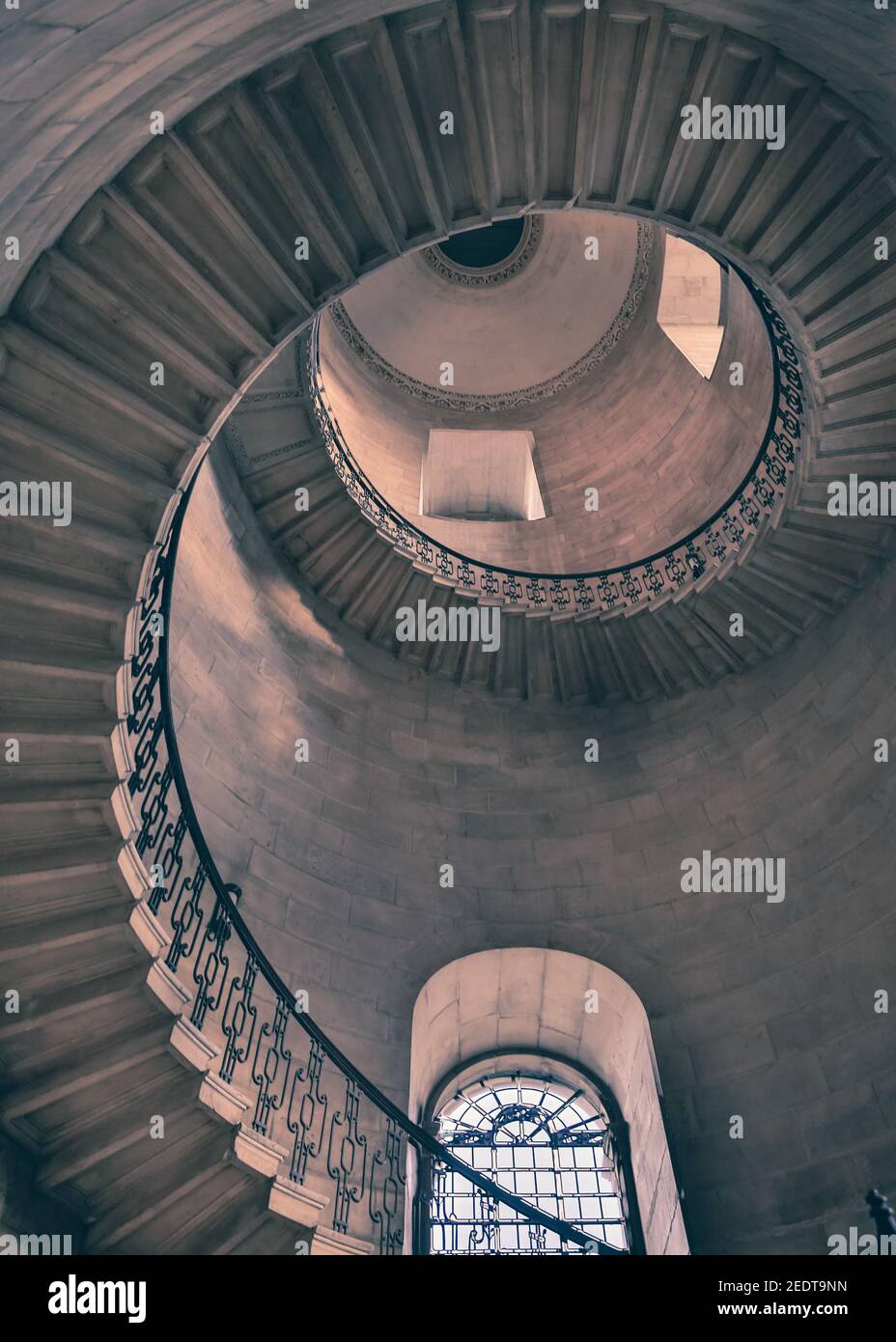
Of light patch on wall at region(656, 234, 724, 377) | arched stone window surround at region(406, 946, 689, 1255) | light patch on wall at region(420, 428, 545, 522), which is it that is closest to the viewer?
arched stone window surround at region(406, 946, 689, 1255)

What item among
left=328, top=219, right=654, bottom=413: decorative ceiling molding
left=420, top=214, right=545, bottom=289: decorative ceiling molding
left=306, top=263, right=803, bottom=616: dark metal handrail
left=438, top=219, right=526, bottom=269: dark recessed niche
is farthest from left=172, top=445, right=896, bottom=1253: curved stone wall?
left=438, top=219, right=526, bottom=269: dark recessed niche

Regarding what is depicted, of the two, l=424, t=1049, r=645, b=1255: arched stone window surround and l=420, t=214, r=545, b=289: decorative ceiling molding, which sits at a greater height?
l=420, t=214, r=545, b=289: decorative ceiling molding

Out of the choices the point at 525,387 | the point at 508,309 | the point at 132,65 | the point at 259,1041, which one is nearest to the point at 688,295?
the point at 525,387

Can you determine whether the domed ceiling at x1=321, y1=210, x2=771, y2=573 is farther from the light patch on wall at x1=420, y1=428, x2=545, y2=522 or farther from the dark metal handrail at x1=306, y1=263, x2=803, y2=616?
the dark metal handrail at x1=306, y1=263, x2=803, y2=616

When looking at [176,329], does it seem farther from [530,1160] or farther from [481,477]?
[481,477]

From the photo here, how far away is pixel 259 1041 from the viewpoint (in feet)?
22.1

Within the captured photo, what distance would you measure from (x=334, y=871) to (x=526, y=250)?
541 inches

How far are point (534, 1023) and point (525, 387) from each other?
11410 millimetres

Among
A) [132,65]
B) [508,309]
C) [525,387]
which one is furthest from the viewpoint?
[508,309]

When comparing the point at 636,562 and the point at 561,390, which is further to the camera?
the point at 561,390

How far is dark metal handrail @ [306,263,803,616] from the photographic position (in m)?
10.3

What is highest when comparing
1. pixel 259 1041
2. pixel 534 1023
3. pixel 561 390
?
pixel 561 390

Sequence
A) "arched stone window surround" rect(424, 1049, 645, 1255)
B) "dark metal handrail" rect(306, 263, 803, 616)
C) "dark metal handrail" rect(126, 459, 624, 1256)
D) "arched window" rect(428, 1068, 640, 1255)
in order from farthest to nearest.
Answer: "dark metal handrail" rect(306, 263, 803, 616) < "arched stone window surround" rect(424, 1049, 645, 1255) < "arched window" rect(428, 1068, 640, 1255) < "dark metal handrail" rect(126, 459, 624, 1256)

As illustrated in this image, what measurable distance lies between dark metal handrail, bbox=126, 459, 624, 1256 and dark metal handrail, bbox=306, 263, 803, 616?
15.4 feet
